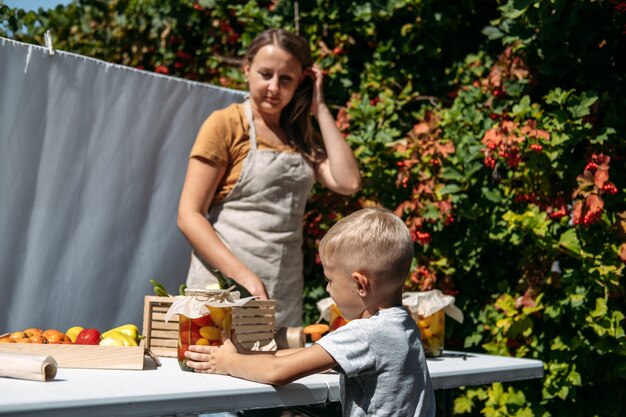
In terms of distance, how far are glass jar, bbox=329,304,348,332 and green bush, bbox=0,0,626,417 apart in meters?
0.93

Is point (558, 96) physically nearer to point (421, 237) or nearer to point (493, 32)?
point (493, 32)

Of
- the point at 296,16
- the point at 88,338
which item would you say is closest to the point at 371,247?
the point at 88,338

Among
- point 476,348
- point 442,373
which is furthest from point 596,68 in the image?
point 442,373

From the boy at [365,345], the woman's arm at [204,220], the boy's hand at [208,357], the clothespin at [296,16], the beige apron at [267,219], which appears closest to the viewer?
the boy at [365,345]

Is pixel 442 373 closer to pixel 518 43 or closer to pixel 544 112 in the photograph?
pixel 544 112

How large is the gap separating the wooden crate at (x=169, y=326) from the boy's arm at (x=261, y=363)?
246 millimetres

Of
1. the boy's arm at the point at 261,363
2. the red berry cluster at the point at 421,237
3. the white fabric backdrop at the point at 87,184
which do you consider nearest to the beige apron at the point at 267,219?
the white fabric backdrop at the point at 87,184

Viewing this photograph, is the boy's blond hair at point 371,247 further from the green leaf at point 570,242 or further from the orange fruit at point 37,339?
the green leaf at point 570,242

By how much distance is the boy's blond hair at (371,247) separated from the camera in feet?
5.75

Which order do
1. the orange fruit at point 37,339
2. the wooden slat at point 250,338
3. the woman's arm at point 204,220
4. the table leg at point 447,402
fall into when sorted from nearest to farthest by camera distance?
the orange fruit at point 37,339
the wooden slat at point 250,338
the table leg at point 447,402
the woman's arm at point 204,220

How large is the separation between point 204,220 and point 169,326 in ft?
2.20

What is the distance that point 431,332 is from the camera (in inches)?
94.1

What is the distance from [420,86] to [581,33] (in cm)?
93

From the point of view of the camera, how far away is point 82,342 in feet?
6.72
